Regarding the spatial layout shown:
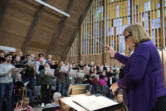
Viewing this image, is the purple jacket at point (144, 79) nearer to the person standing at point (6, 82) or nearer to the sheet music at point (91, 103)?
the sheet music at point (91, 103)

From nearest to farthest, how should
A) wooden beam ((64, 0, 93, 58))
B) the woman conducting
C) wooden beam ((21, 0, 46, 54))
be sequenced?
the woman conducting
wooden beam ((21, 0, 46, 54))
wooden beam ((64, 0, 93, 58))

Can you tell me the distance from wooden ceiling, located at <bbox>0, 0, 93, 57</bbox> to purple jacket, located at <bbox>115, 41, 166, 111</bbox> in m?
7.87

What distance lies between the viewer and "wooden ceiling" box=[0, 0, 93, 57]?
26.3ft

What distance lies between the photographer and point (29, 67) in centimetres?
505

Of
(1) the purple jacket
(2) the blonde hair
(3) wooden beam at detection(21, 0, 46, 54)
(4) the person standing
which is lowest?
(4) the person standing

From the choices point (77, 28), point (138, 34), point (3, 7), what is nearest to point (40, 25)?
point (3, 7)

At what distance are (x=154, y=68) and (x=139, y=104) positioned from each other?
254 mm

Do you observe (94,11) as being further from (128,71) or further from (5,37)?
(128,71)

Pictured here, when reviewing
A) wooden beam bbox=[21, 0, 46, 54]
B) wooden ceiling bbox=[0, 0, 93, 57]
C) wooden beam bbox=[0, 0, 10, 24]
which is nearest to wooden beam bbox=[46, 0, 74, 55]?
wooden ceiling bbox=[0, 0, 93, 57]

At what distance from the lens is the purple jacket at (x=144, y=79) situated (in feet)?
3.32

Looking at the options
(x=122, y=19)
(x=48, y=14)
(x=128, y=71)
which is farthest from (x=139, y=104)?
(x=122, y=19)

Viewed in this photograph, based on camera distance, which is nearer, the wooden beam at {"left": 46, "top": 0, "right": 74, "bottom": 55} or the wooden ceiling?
the wooden ceiling

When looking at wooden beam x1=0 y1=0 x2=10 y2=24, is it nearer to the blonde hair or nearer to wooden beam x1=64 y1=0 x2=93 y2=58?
wooden beam x1=64 y1=0 x2=93 y2=58

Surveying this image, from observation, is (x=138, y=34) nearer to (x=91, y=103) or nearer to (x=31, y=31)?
(x=91, y=103)
